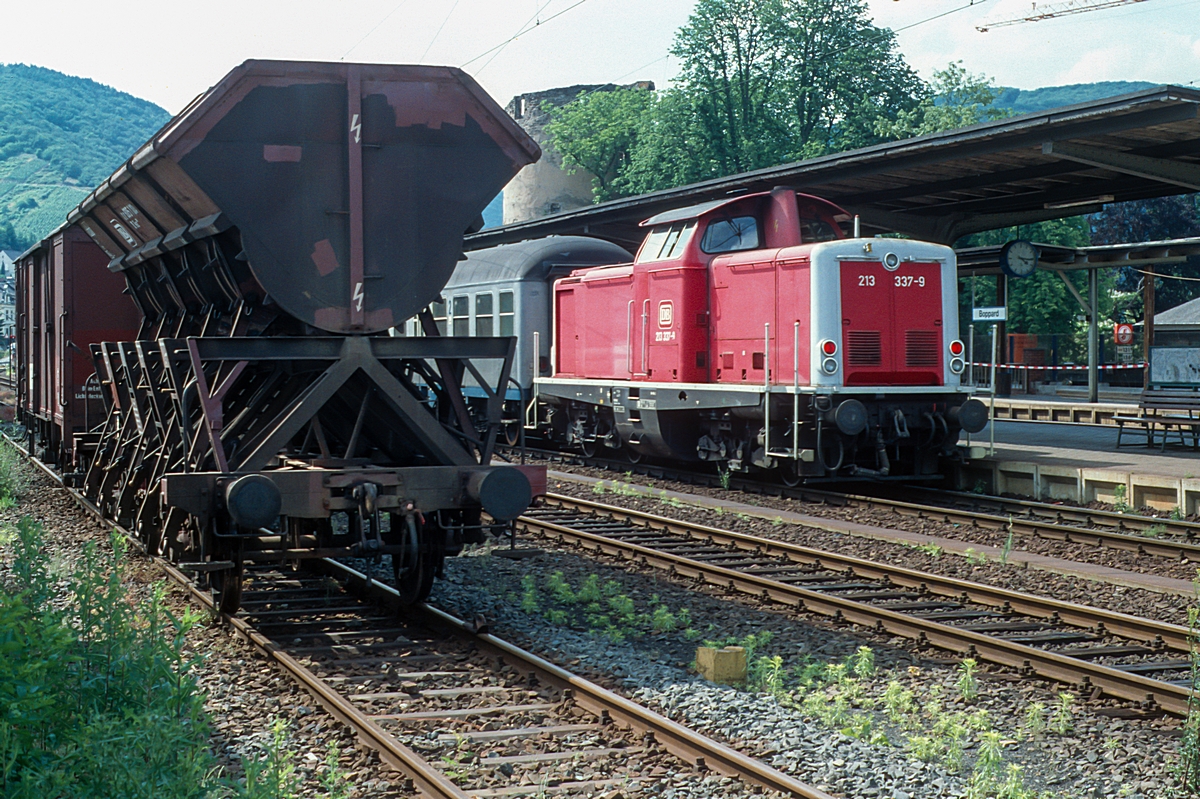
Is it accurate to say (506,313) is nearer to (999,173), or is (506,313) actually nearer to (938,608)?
(999,173)

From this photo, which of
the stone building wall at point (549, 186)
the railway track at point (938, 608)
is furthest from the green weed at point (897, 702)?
the stone building wall at point (549, 186)

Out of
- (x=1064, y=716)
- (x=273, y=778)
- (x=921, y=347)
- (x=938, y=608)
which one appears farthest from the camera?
(x=921, y=347)

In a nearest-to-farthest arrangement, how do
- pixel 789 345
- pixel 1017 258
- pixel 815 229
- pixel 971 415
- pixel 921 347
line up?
pixel 971 415 < pixel 789 345 < pixel 921 347 < pixel 815 229 < pixel 1017 258

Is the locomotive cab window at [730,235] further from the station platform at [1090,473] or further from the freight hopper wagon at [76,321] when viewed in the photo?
the freight hopper wagon at [76,321]

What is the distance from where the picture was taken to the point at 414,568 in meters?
8.23

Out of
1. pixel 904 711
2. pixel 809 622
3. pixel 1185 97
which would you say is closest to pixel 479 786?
pixel 904 711

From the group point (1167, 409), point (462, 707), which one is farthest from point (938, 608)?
point (1167, 409)

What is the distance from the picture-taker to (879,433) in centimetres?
1353

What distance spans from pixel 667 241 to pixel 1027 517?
5.70 m

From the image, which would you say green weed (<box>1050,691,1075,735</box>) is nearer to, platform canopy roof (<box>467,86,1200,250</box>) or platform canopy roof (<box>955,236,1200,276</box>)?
platform canopy roof (<box>467,86,1200,250</box>)

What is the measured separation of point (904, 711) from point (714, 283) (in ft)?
30.2

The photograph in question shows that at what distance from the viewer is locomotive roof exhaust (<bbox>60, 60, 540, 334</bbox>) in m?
7.38

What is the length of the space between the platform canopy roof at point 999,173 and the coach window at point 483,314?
2833mm

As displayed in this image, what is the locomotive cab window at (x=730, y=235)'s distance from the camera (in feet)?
48.3
